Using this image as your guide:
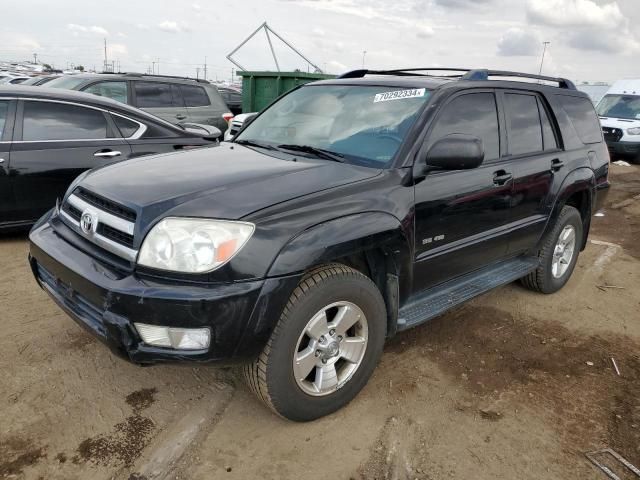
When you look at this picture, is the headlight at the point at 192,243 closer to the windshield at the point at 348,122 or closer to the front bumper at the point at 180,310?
the front bumper at the point at 180,310

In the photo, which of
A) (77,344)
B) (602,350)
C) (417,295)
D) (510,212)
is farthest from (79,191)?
(602,350)

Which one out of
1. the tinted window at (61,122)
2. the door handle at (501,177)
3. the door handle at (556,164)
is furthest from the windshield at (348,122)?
the tinted window at (61,122)

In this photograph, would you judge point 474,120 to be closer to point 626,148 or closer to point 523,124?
point 523,124

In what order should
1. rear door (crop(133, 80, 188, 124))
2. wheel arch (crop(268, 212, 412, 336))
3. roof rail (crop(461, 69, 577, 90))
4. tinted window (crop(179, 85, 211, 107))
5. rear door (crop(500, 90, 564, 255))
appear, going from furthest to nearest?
tinted window (crop(179, 85, 211, 107)), rear door (crop(133, 80, 188, 124)), rear door (crop(500, 90, 564, 255)), roof rail (crop(461, 69, 577, 90)), wheel arch (crop(268, 212, 412, 336))

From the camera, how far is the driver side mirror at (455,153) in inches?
114

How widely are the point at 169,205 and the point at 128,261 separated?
0.31 m

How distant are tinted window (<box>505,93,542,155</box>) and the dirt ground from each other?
137cm

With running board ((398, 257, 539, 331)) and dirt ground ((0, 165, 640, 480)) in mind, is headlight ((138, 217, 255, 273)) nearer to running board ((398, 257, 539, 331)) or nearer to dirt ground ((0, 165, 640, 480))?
dirt ground ((0, 165, 640, 480))

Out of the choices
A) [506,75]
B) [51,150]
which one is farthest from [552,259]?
[51,150]

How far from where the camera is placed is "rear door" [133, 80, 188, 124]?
850cm

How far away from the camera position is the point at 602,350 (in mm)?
3738

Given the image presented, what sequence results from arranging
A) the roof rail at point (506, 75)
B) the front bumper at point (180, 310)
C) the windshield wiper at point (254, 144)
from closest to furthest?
the front bumper at point (180, 310), the windshield wiper at point (254, 144), the roof rail at point (506, 75)

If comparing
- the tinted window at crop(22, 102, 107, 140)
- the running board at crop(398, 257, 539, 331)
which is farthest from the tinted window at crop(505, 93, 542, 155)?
the tinted window at crop(22, 102, 107, 140)

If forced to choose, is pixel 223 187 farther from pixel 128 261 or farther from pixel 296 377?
pixel 296 377
